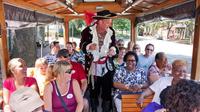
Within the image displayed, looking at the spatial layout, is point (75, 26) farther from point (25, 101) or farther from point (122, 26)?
point (25, 101)

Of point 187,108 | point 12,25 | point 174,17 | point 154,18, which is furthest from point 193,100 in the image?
point 154,18

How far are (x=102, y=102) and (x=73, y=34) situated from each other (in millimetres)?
7771

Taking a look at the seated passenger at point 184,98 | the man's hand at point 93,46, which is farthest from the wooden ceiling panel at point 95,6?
the seated passenger at point 184,98

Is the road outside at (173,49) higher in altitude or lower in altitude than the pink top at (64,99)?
higher

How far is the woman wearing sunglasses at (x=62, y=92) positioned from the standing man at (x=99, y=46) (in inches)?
57.6

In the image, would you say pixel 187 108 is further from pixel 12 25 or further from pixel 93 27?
pixel 12 25

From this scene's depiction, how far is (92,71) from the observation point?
489cm

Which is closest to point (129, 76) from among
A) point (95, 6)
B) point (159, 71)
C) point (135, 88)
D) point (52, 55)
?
point (135, 88)

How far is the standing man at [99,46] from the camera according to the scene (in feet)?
15.0

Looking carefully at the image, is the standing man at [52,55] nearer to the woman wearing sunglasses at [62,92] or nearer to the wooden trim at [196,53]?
the woman wearing sunglasses at [62,92]

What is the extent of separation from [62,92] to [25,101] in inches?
24.4

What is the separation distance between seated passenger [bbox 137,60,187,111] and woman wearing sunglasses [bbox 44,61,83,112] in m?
0.72

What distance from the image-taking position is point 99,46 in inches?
183

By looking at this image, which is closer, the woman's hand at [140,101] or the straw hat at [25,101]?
the straw hat at [25,101]
